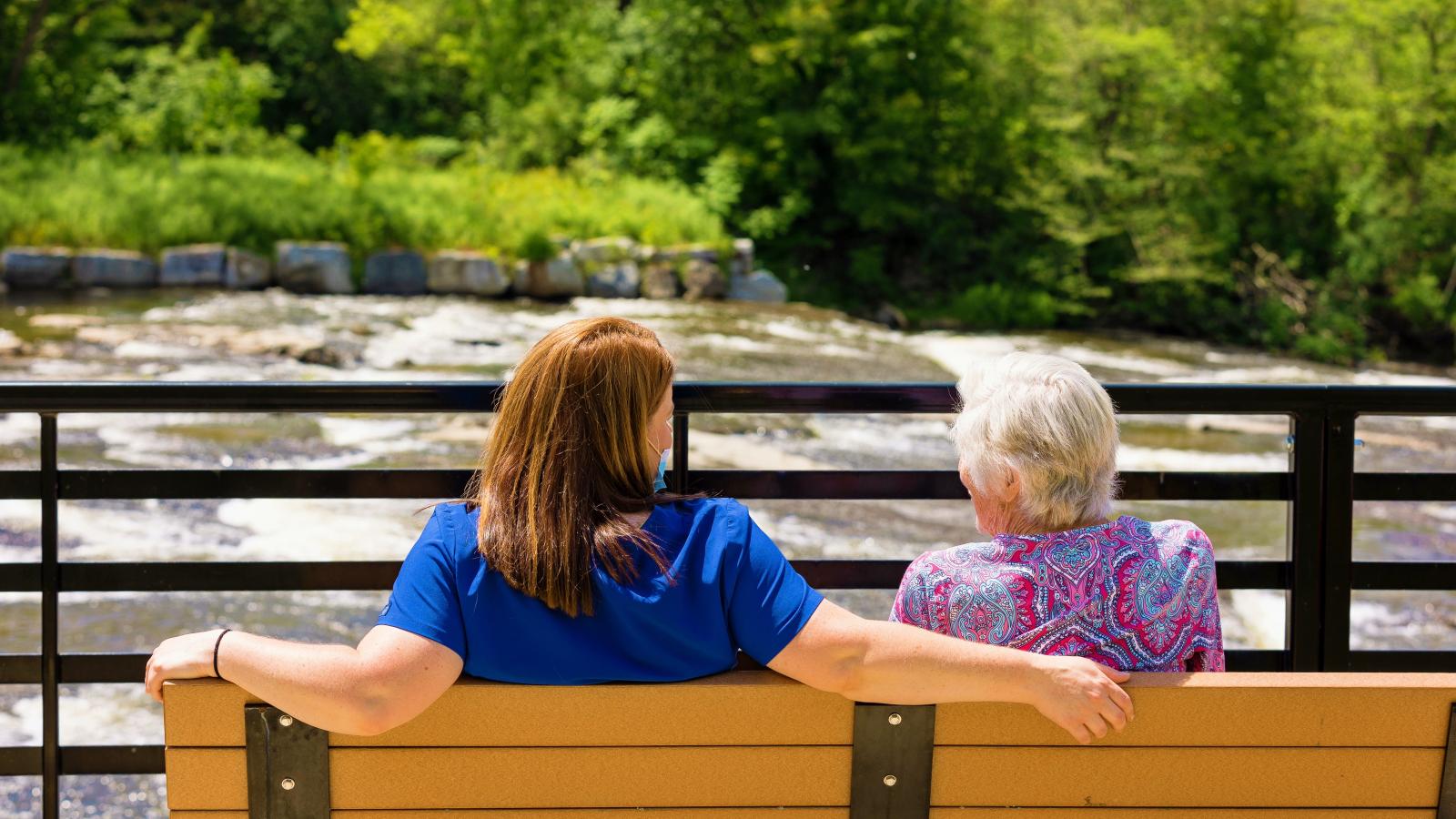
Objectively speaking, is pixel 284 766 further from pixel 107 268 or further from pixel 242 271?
pixel 242 271

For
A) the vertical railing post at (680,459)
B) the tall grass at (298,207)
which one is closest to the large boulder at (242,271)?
the tall grass at (298,207)

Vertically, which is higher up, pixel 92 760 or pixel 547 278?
pixel 547 278

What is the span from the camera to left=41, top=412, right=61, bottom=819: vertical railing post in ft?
7.03

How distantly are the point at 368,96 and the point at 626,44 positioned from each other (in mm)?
7403

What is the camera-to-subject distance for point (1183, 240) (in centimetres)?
1856

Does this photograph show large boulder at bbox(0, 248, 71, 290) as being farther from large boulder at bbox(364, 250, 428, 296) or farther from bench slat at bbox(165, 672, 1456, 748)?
bench slat at bbox(165, 672, 1456, 748)

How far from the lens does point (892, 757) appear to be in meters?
1.48

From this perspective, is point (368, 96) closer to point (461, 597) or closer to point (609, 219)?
point (609, 219)

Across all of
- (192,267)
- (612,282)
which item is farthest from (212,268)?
(612,282)

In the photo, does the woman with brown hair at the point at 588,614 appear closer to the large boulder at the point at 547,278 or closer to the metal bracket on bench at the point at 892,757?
the metal bracket on bench at the point at 892,757

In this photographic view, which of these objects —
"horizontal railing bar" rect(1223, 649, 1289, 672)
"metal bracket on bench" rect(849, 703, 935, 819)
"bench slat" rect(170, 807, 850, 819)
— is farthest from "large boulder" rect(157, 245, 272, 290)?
"metal bracket on bench" rect(849, 703, 935, 819)

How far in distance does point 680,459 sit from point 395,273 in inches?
542

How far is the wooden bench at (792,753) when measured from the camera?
1.45 metres

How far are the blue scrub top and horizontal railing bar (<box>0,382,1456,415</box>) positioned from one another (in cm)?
67
